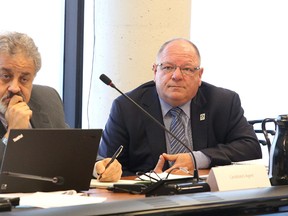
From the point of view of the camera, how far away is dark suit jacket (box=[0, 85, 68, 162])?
309cm

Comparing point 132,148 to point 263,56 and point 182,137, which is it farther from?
point 263,56

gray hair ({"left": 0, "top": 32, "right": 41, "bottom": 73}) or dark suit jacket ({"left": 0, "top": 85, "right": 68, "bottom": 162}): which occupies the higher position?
gray hair ({"left": 0, "top": 32, "right": 41, "bottom": 73})

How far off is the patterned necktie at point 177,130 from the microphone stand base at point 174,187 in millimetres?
1099

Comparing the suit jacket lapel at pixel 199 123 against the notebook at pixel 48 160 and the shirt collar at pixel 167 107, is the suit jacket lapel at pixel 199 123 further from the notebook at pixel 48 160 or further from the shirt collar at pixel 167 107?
the notebook at pixel 48 160

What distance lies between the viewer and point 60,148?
235cm

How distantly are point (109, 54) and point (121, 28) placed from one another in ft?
0.65

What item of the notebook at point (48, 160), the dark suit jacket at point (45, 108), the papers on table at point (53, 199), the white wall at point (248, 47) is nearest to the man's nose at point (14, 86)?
the dark suit jacket at point (45, 108)

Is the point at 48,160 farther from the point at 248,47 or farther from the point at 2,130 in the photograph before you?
the point at 248,47

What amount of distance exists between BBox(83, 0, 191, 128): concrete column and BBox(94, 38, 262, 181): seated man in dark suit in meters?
0.77

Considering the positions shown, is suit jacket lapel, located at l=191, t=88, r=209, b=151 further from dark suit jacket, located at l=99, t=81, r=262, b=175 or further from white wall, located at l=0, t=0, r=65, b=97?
white wall, located at l=0, t=0, r=65, b=97

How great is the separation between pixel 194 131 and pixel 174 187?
1414mm

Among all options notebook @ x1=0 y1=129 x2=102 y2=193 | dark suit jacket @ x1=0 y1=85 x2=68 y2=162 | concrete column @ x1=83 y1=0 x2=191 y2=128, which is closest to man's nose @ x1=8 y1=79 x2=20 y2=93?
dark suit jacket @ x1=0 y1=85 x2=68 y2=162

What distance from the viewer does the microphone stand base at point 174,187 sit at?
2176 millimetres

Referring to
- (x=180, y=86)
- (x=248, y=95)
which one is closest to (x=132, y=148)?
(x=180, y=86)
